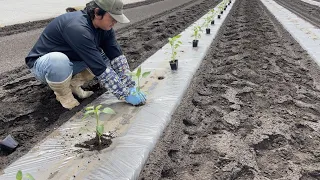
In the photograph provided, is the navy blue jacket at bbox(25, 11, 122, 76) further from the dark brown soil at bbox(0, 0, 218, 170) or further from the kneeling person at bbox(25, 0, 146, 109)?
the dark brown soil at bbox(0, 0, 218, 170)

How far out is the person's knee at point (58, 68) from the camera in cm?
258

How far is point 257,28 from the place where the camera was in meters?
7.10

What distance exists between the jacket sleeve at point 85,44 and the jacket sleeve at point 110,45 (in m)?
0.42

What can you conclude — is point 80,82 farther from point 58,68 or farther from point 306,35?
point 306,35

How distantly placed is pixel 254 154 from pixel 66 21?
1.88 meters

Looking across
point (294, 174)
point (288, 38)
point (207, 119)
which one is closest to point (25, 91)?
point (207, 119)

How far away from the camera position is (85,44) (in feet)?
8.07

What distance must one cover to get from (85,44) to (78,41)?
6cm

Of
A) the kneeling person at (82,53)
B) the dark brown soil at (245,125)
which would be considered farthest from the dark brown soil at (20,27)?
the dark brown soil at (245,125)

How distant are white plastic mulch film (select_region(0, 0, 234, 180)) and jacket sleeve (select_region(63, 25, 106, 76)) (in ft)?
1.56

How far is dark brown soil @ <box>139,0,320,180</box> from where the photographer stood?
2.08m

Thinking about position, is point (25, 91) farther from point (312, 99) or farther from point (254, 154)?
point (312, 99)

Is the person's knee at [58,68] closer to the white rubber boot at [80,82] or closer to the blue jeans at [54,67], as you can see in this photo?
the blue jeans at [54,67]

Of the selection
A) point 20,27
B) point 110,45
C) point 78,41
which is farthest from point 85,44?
point 20,27
